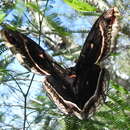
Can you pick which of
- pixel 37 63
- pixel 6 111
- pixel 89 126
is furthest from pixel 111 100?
pixel 6 111

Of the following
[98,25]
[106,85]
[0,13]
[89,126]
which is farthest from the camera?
[89,126]

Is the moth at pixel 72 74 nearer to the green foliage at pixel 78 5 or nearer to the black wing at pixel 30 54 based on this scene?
the black wing at pixel 30 54

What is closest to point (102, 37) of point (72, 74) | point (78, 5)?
point (72, 74)

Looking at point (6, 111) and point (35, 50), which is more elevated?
point (35, 50)

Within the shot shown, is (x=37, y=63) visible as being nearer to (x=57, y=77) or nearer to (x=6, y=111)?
(x=57, y=77)

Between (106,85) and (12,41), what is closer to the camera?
(12,41)

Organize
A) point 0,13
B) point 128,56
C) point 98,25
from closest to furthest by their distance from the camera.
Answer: point 98,25
point 0,13
point 128,56

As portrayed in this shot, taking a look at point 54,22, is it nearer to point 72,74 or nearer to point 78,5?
point 78,5

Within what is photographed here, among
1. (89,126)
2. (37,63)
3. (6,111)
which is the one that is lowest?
(6,111)
